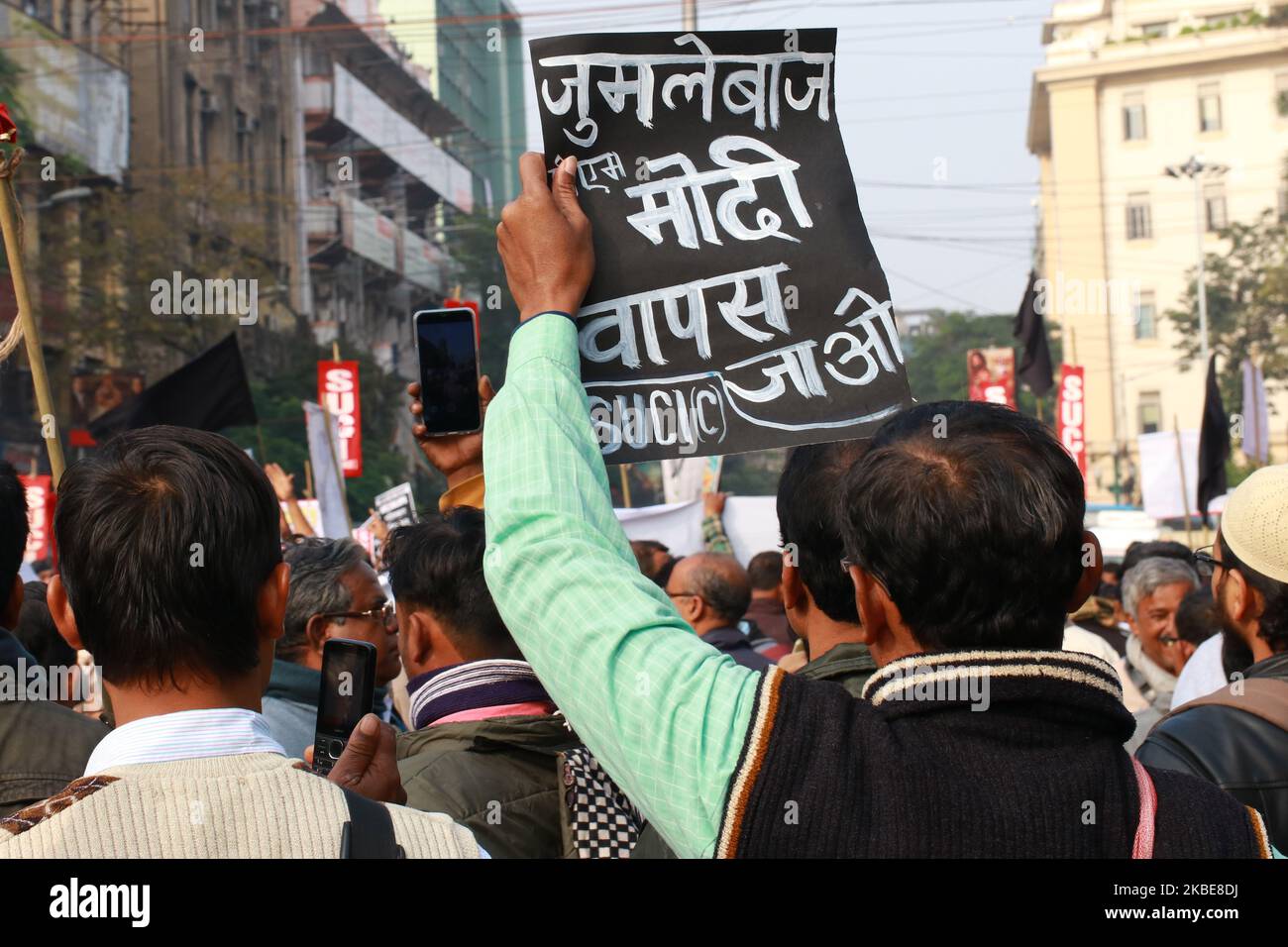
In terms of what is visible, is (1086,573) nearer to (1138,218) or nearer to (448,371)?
(448,371)

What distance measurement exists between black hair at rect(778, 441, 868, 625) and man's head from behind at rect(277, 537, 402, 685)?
1.36 metres

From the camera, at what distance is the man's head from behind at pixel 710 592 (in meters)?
5.21

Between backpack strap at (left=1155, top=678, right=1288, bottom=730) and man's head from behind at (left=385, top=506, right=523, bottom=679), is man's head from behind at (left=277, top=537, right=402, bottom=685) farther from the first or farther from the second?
backpack strap at (left=1155, top=678, right=1288, bottom=730)

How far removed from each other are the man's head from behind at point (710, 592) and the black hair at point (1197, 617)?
1508 mm

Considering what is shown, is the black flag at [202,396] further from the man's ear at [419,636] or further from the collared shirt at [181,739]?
the collared shirt at [181,739]

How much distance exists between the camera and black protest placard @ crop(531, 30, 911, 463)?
2191mm

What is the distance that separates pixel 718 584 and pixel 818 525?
8.90 feet

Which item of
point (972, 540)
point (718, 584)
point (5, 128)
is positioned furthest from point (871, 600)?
point (718, 584)

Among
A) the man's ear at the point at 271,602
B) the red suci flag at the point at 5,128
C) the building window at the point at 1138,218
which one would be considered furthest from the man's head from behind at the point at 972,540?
the building window at the point at 1138,218

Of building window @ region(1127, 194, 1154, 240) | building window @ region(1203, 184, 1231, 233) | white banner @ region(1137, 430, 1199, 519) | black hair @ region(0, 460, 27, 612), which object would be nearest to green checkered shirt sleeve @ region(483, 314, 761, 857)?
black hair @ region(0, 460, 27, 612)

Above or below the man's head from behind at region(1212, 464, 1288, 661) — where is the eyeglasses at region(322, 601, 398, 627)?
below

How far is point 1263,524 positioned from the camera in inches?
106
